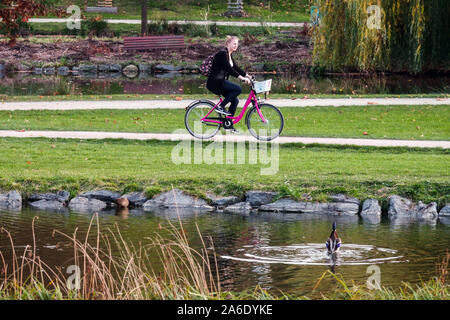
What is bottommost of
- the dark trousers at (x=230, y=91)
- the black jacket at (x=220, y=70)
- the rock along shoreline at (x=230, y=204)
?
the rock along shoreline at (x=230, y=204)

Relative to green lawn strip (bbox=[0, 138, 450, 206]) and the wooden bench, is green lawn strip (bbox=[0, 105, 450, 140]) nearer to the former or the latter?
green lawn strip (bbox=[0, 138, 450, 206])

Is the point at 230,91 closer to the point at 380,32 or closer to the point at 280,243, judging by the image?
the point at 280,243

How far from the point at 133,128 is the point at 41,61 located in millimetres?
22226

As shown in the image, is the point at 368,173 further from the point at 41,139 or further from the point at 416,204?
the point at 41,139

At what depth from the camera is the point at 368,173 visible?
14.1m

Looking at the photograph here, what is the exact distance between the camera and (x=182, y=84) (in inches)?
1332

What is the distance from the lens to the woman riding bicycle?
14.1 m

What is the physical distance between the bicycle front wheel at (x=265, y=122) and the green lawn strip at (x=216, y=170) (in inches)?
13.2

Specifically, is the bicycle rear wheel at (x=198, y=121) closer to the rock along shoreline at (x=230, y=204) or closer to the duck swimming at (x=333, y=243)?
the rock along shoreline at (x=230, y=204)

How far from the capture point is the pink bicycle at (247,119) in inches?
599

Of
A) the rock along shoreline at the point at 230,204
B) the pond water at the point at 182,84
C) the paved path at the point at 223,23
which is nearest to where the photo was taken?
the rock along shoreline at the point at 230,204

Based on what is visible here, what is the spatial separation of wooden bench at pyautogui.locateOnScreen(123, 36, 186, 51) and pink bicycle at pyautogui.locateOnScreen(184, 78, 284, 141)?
2514 cm

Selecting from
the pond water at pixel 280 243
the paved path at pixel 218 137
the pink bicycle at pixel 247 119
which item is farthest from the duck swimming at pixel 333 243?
the paved path at pixel 218 137

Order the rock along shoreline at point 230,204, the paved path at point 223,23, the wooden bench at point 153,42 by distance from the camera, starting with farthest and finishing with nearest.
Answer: the paved path at point 223,23 < the wooden bench at point 153,42 < the rock along shoreline at point 230,204
